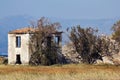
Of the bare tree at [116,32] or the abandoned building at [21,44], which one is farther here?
the abandoned building at [21,44]

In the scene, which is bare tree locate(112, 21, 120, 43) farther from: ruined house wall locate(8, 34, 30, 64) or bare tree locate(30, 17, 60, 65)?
ruined house wall locate(8, 34, 30, 64)

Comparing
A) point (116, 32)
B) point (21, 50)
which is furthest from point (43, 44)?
point (116, 32)

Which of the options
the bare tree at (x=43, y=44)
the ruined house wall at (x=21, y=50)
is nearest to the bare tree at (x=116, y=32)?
the bare tree at (x=43, y=44)

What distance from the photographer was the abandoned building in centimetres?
7412

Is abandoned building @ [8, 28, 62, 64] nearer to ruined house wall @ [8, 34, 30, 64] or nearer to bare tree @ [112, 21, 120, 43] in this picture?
ruined house wall @ [8, 34, 30, 64]

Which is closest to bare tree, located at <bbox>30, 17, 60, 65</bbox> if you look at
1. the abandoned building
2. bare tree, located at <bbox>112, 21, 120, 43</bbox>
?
the abandoned building

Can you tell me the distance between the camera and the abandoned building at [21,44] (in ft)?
243

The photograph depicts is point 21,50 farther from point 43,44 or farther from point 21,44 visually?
point 43,44

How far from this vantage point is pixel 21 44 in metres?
75.6

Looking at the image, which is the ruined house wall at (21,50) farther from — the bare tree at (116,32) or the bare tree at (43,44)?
the bare tree at (116,32)

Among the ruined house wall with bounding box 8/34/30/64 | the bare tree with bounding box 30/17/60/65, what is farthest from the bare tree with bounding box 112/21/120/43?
the ruined house wall with bounding box 8/34/30/64

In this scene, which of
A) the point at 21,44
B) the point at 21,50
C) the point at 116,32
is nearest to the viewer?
the point at 116,32

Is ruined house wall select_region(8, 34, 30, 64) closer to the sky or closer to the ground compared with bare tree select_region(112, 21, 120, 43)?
closer to the ground

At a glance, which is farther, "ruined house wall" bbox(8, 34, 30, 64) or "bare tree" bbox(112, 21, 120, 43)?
"ruined house wall" bbox(8, 34, 30, 64)
